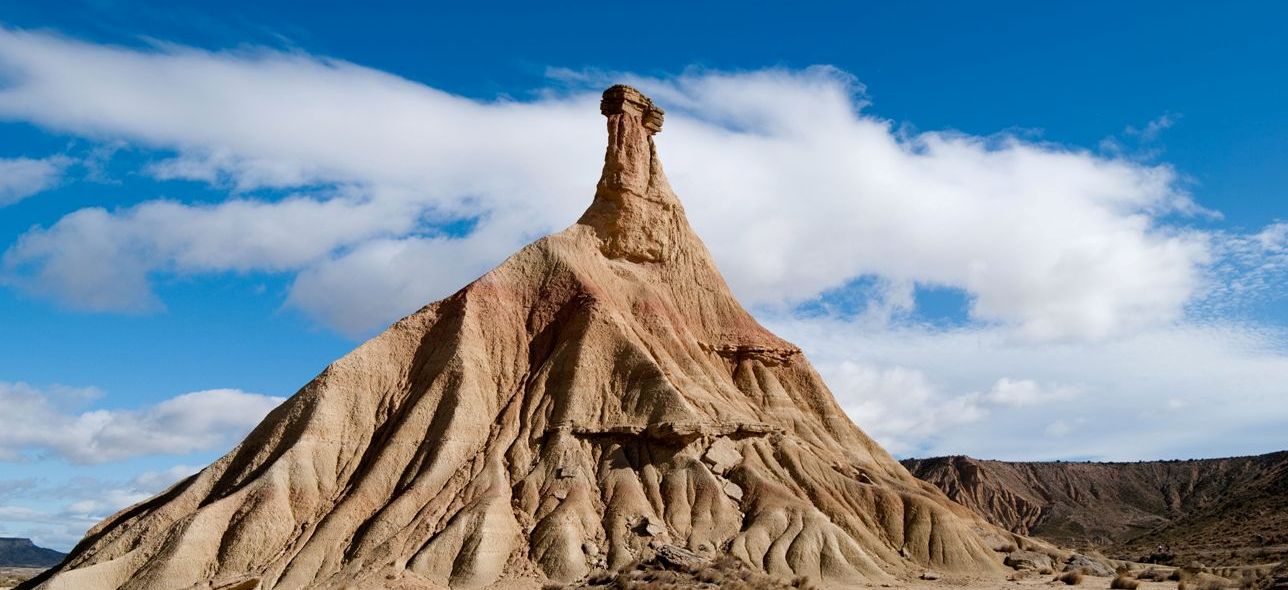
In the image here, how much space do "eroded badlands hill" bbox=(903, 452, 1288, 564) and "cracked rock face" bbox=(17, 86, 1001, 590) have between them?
142ft

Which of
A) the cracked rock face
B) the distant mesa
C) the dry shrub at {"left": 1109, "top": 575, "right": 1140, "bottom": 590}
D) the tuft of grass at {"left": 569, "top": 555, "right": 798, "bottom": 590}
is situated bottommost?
the dry shrub at {"left": 1109, "top": 575, "right": 1140, "bottom": 590}

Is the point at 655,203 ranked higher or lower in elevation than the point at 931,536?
higher

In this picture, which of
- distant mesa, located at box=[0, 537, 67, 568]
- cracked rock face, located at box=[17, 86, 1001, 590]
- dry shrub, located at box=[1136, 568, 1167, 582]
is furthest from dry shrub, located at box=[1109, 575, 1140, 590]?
distant mesa, located at box=[0, 537, 67, 568]

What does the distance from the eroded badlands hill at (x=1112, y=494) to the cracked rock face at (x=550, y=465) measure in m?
43.3

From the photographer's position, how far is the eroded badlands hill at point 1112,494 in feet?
317

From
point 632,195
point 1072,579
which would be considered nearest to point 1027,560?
point 1072,579

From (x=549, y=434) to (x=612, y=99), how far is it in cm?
2525

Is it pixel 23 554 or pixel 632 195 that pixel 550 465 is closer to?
pixel 632 195

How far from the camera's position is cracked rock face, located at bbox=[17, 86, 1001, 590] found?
157ft

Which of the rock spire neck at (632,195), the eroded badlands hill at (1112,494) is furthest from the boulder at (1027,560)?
the eroded badlands hill at (1112,494)

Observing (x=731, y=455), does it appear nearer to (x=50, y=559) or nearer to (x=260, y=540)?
(x=260, y=540)

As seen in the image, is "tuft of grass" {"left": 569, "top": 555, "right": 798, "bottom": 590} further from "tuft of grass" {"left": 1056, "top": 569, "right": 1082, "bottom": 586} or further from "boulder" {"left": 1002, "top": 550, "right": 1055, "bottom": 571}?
"tuft of grass" {"left": 1056, "top": 569, "right": 1082, "bottom": 586}

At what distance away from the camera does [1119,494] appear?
131 m

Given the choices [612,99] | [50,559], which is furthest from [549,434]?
[50,559]
